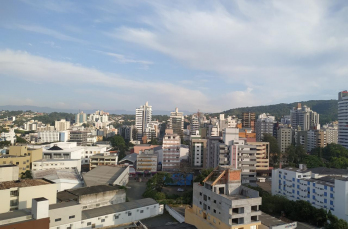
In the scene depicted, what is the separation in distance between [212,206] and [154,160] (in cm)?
1659

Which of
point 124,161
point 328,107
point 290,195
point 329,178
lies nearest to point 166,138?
point 124,161

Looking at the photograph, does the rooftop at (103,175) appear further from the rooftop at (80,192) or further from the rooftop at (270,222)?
the rooftop at (270,222)

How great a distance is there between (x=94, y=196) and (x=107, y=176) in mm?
5863

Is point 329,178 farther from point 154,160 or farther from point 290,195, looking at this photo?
point 154,160

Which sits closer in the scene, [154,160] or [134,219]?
[134,219]

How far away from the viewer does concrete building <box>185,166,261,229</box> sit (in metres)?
9.85

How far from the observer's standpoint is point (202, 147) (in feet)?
93.5

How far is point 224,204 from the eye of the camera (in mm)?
9977

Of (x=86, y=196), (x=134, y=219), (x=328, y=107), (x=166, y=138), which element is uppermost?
(x=328, y=107)

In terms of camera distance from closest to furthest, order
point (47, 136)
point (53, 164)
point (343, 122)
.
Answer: point (53, 164), point (343, 122), point (47, 136)

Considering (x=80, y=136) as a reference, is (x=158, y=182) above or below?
below

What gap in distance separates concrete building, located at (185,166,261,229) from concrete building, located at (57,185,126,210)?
5.45 metres

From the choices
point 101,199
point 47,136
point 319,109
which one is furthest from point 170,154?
point 319,109

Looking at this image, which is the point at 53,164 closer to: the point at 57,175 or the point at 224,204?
the point at 57,175
